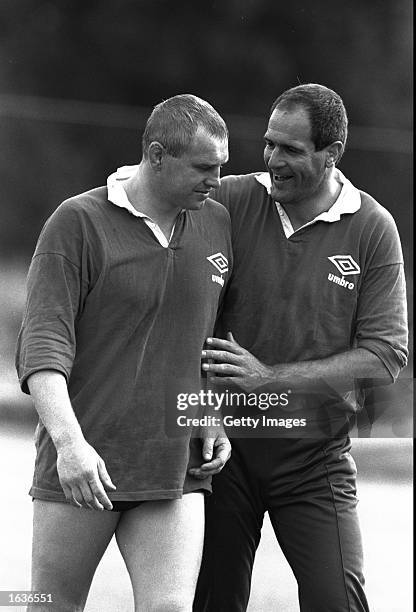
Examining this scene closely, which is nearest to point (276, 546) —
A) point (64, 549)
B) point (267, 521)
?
point (267, 521)

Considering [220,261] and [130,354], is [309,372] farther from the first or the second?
[130,354]

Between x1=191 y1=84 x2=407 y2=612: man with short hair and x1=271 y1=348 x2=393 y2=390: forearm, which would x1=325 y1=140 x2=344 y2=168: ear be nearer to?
x1=191 y1=84 x2=407 y2=612: man with short hair

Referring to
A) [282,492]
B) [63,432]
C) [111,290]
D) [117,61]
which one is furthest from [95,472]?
[117,61]

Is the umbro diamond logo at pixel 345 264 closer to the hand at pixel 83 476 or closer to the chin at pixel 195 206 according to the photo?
the chin at pixel 195 206

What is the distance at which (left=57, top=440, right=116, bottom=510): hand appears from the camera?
6.12ft

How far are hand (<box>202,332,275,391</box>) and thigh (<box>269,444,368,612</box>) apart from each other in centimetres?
24

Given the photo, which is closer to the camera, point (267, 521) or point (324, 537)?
point (324, 537)

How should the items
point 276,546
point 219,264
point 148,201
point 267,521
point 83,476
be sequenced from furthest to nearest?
point 267,521, point 276,546, point 219,264, point 148,201, point 83,476

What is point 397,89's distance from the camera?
25.7 feet

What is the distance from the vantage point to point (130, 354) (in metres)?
2.05

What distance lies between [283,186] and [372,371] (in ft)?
1.37

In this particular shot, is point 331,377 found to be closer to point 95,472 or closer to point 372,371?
point 372,371

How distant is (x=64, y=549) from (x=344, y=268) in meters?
0.82

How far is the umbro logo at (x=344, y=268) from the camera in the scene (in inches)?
95.7
